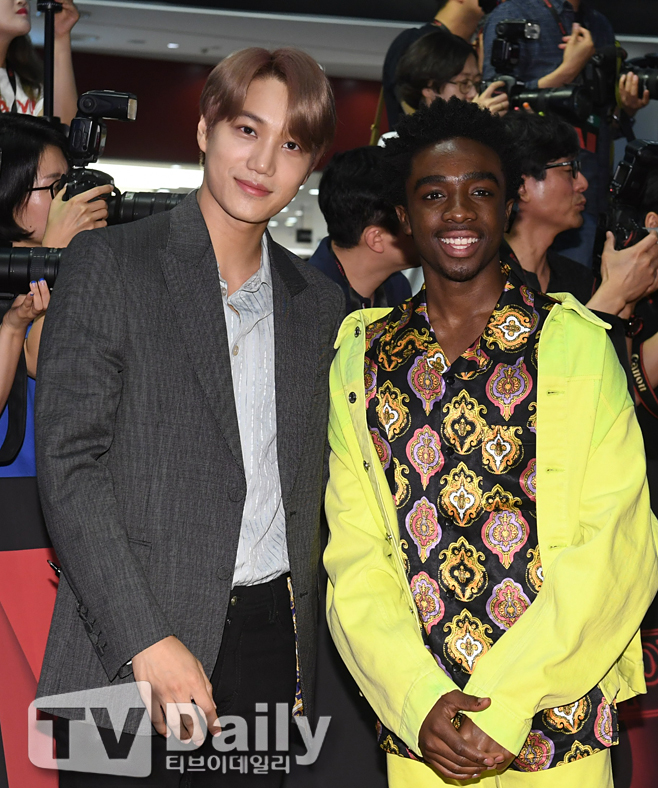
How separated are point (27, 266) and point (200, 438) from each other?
99 cm

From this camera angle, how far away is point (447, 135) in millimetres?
2076

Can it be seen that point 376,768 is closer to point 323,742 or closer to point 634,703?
point 323,742

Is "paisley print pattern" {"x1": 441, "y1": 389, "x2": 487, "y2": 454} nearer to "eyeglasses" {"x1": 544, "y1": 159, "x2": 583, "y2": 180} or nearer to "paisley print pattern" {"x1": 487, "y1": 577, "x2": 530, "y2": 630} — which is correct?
"paisley print pattern" {"x1": 487, "y1": 577, "x2": 530, "y2": 630}

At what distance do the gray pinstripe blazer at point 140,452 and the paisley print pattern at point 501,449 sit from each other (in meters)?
0.39

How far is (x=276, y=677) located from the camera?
6.43 feet

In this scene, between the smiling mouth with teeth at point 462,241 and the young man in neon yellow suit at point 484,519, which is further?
the smiling mouth with teeth at point 462,241

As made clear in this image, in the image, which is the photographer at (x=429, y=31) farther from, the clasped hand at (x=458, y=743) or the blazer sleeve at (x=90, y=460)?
the clasped hand at (x=458, y=743)

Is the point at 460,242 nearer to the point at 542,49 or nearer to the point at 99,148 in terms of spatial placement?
the point at 99,148

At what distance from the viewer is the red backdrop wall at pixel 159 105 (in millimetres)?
9703

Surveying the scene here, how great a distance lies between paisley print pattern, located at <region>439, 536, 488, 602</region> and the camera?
1.88m

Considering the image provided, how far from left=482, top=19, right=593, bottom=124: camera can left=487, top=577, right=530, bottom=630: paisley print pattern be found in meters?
2.56

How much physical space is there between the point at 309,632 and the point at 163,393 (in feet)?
2.05


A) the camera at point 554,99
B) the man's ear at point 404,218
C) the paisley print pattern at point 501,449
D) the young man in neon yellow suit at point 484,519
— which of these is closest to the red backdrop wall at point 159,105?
the camera at point 554,99

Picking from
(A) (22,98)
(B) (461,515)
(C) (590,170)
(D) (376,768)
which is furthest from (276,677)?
(C) (590,170)
